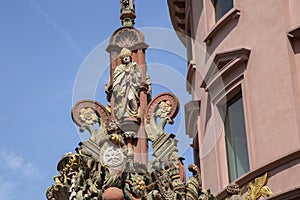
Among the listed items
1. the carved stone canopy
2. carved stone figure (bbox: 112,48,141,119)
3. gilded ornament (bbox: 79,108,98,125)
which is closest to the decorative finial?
the carved stone canopy

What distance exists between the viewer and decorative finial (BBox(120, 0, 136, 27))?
82.9ft

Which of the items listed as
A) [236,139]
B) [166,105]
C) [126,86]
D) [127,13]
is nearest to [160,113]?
[166,105]

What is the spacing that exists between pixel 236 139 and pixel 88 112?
14.3 feet

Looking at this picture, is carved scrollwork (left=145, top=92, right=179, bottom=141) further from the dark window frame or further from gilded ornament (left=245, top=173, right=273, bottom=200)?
A: gilded ornament (left=245, top=173, right=273, bottom=200)

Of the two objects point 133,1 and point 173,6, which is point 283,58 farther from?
point 173,6

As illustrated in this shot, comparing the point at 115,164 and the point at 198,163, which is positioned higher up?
the point at 198,163

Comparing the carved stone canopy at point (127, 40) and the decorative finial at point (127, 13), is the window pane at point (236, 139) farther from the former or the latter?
the decorative finial at point (127, 13)

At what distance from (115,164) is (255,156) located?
367 cm

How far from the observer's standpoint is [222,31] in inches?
923

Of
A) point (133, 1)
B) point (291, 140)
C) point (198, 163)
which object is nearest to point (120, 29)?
point (133, 1)

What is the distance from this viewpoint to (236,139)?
73.2 feet

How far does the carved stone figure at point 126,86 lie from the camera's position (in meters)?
23.2

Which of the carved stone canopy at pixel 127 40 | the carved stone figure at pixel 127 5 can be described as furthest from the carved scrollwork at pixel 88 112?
the carved stone figure at pixel 127 5

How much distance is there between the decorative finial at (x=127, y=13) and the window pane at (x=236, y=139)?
4.60 metres
